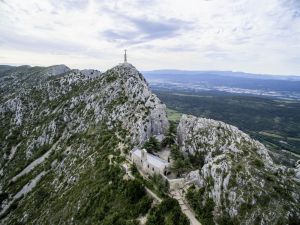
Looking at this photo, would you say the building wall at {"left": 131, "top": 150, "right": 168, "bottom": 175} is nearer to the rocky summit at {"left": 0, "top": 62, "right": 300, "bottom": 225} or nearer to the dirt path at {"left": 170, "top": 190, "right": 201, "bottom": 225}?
the rocky summit at {"left": 0, "top": 62, "right": 300, "bottom": 225}

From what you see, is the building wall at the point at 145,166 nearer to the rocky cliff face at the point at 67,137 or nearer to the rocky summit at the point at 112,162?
the rocky summit at the point at 112,162

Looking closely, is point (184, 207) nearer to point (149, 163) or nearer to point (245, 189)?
point (245, 189)

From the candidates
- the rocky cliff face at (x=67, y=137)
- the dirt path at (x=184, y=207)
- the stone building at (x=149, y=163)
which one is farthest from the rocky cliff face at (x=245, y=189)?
the rocky cliff face at (x=67, y=137)

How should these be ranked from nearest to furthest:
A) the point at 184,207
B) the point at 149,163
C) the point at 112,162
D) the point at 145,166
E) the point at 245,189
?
the point at 245,189 < the point at 184,207 < the point at 149,163 < the point at 145,166 < the point at 112,162

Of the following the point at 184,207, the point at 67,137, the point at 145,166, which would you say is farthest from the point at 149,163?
the point at 67,137

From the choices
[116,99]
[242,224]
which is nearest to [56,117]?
[116,99]

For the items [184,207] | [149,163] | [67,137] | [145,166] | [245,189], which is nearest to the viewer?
[245,189]

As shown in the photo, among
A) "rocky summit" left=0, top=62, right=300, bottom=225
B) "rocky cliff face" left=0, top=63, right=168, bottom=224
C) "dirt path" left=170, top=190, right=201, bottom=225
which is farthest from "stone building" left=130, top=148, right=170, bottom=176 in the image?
"rocky cliff face" left=0, top=63, right=168, bottom=224
